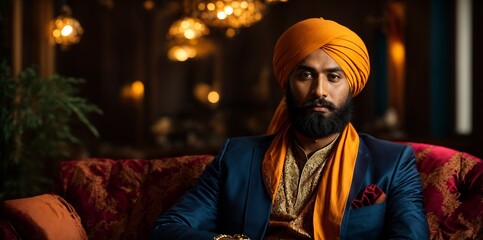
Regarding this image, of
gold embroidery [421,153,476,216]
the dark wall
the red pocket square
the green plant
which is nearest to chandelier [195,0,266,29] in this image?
the green plant

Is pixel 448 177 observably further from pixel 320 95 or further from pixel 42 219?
Result: pixel 42 219

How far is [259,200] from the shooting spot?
2775 mm

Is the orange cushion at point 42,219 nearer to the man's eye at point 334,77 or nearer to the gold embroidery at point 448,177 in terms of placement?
the man's eye at point 334,77

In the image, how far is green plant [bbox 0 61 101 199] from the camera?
4.16 metres

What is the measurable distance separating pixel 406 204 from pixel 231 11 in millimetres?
1907

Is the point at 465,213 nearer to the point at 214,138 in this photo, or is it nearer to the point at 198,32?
the point at 198,32

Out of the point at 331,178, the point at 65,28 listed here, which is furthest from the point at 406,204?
the point at 65,28

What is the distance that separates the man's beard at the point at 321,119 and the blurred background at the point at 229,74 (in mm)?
4581

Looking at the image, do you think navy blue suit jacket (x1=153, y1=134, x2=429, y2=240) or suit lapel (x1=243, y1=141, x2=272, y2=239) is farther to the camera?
suit lapel (x1=243, y1=141, x2=272, y2=239)

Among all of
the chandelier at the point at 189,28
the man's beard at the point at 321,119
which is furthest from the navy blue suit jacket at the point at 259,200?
the chandelier at the point at 189,28

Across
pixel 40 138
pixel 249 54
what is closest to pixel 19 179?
pixel 40 138

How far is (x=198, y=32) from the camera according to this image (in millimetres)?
5371

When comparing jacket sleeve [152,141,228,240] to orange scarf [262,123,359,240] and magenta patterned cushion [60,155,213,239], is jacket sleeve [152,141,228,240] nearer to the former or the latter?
orange scarf [262,123,359,240]

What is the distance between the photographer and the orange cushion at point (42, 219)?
2.92 metres
